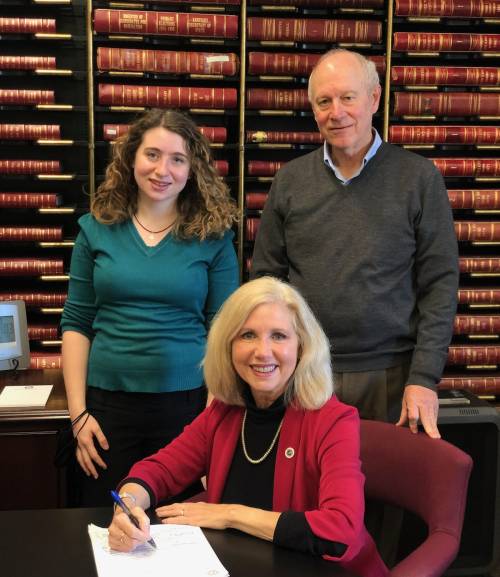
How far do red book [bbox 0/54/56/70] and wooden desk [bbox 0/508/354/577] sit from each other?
3306mm

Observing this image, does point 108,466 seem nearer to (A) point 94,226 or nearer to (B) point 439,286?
(A) point 94,226

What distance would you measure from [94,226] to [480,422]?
1.61 metres

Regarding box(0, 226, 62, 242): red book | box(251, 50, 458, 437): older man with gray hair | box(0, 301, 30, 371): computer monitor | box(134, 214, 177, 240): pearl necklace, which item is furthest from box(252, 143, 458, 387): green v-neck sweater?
box(0, 226, 62, 242): red book

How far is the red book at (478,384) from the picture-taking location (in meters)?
4.65

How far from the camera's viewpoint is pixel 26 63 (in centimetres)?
429

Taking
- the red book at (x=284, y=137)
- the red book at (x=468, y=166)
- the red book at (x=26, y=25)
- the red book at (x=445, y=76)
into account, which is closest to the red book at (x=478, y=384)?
the red book at (x=468, y=166)

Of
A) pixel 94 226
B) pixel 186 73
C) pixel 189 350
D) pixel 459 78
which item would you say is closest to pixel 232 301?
pixel 189 350

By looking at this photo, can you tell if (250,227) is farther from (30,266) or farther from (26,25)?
(26,25)

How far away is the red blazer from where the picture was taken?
4.89 ft

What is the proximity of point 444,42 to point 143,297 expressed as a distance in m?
3.25

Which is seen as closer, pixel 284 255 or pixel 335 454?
pixel 335 454

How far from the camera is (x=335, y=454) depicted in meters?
1.58

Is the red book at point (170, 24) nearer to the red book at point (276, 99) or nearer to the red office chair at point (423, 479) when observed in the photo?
the red book at point (276, 99)

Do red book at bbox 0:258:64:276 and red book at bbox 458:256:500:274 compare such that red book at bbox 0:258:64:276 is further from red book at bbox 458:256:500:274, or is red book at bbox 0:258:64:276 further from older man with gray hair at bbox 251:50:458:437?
older man with gray hair at bbox 251:50:458:437
